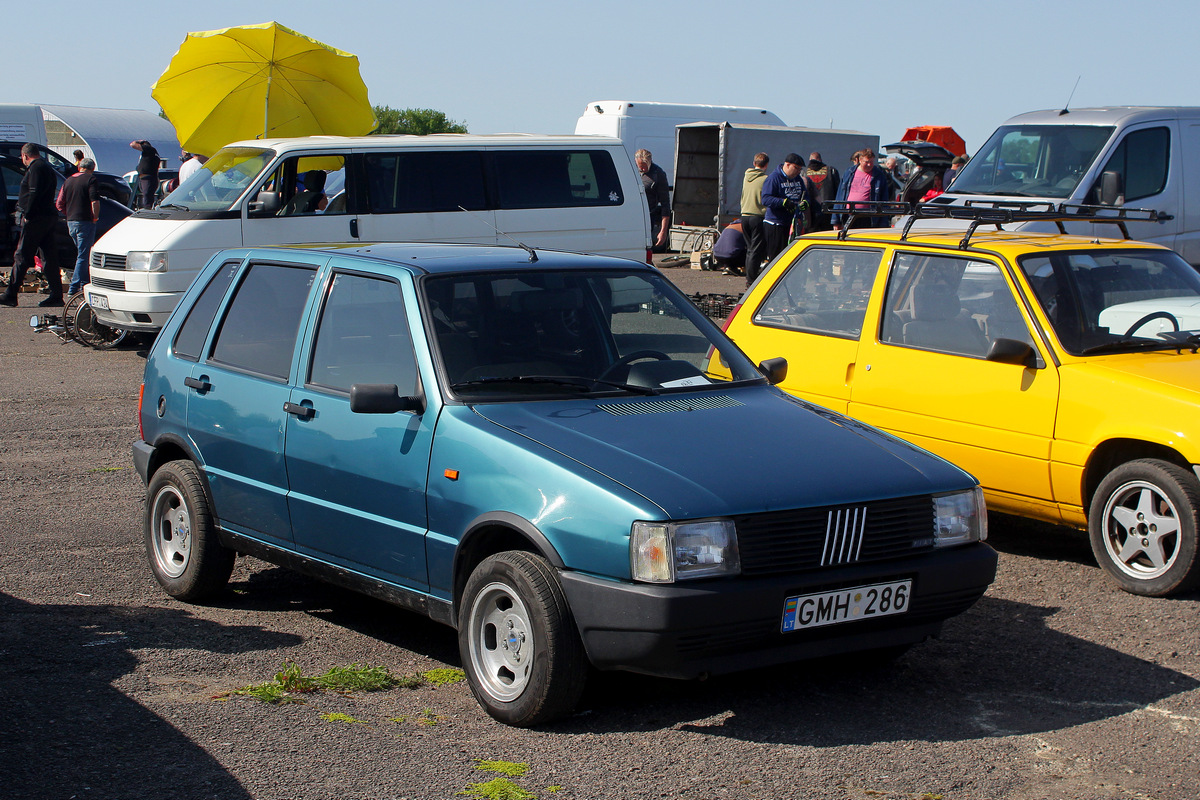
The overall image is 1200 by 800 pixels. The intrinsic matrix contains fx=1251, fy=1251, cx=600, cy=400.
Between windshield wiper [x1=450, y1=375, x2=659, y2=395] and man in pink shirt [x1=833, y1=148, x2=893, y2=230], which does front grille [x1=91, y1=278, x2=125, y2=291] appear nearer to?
man in pink shirt [x1=833, y1=148, x2=893, y2=230]

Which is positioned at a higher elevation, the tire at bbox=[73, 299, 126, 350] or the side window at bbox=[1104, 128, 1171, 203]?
the side window at bbox=[1104, 128, 1171, 203]

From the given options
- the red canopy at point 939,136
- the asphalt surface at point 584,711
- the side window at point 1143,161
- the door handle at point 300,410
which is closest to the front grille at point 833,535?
the asphalt surface at point 584,711

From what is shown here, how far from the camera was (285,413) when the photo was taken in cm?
521

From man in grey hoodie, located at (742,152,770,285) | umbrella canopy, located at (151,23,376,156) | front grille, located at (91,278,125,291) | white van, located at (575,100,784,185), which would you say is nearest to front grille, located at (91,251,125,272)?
front grille, located at (91,278,125,291)

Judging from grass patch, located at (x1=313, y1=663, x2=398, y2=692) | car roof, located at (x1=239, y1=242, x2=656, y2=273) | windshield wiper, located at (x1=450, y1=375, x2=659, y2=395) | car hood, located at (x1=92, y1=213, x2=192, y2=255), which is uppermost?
car roof, located at (x1=239, y1=242, x2=656, y2=273)

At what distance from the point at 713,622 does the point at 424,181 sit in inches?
415

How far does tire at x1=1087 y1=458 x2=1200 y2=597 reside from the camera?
219 inches

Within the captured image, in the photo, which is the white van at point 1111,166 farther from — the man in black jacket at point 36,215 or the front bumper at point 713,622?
the man in black jacket at point 36,215

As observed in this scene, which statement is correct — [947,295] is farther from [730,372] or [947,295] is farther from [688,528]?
[688,528]

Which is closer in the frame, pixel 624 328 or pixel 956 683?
pixel 956 683

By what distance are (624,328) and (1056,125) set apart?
9096 millimetres

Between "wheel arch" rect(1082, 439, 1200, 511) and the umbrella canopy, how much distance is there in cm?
1355

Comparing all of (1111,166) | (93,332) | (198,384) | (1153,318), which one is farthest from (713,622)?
(93,332)

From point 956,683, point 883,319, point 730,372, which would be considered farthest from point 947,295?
point 956,683
